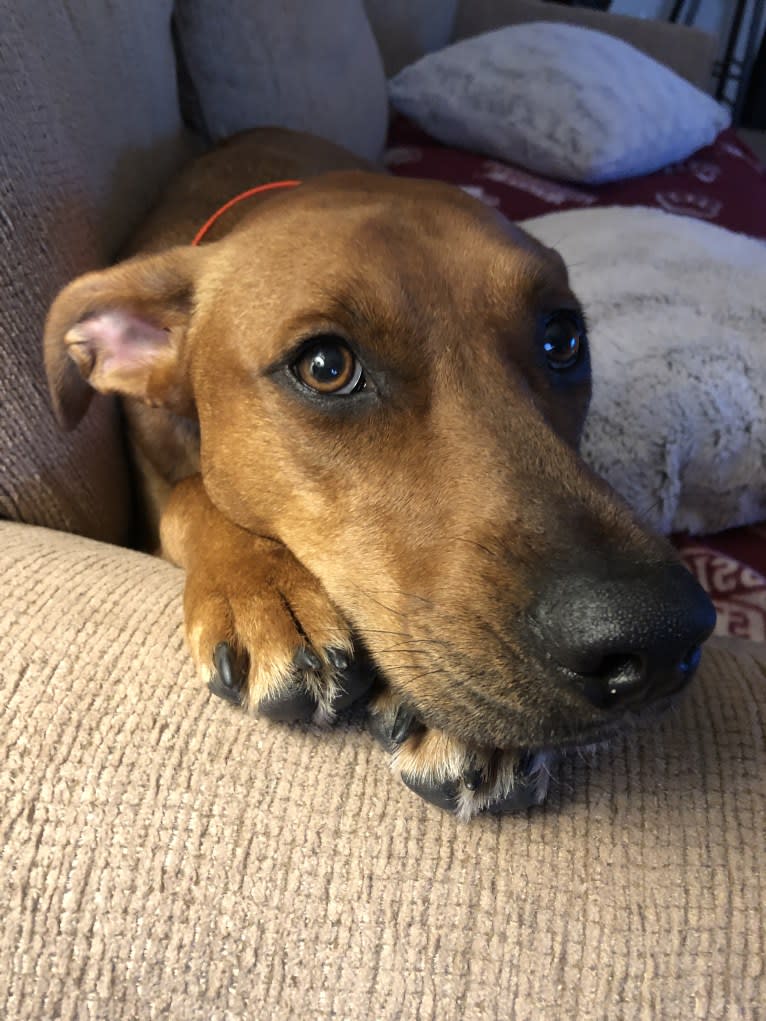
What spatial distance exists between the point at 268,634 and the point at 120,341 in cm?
80

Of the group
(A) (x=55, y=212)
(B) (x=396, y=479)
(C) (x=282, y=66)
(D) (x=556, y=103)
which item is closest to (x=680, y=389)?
(B) (x=396, y=479)

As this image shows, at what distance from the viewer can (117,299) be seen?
150 centimetres

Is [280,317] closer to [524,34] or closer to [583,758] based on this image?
[583,758]

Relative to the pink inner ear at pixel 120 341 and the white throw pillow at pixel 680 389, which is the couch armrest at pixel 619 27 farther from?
the pink inner ear at pixel 120 341

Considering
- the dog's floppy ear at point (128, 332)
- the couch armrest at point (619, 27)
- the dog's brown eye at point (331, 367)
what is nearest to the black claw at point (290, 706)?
the dog's brown eye at point (331, 367)

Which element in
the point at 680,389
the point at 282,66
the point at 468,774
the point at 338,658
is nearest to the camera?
the point at 468,774

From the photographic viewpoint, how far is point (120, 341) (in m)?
1.57

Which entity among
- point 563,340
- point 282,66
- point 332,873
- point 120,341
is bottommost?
point 332,873

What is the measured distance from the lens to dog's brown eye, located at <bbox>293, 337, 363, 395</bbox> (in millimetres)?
1238

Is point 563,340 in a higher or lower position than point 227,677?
higher

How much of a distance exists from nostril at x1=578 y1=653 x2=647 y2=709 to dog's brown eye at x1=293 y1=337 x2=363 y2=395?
60cm

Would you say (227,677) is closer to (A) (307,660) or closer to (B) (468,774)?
(A) (307,660)

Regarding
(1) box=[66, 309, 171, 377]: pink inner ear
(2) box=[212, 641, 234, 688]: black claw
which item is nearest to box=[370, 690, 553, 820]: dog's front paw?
(2) box=[212, 641, 234, 688]: black claw

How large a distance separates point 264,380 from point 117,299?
40cm
